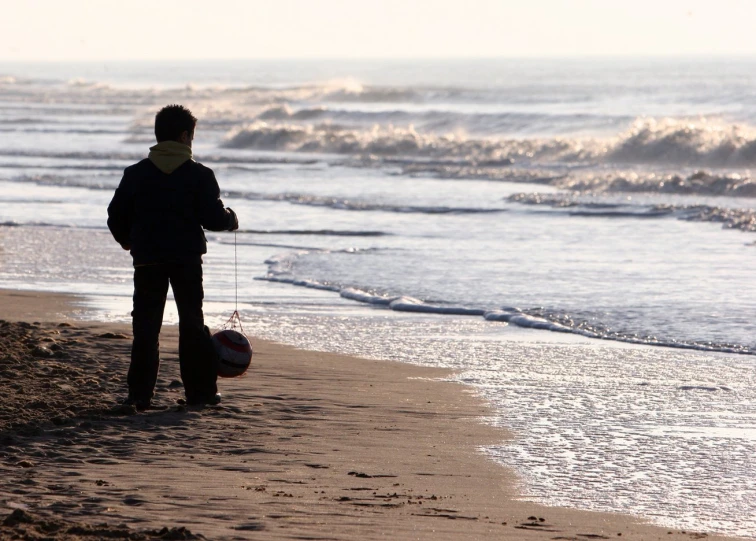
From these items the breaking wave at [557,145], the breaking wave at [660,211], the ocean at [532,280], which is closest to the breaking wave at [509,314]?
the ocean at [532,280]

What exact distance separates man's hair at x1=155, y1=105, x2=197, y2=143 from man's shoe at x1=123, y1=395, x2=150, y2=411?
1270mm

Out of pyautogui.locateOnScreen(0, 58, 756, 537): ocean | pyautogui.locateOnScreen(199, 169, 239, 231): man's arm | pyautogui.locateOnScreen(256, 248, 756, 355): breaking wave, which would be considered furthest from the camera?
pyautogui.locateOnScreen(256, 248, 756, 355): breaking wave

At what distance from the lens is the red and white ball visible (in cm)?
625

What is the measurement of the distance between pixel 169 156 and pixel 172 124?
6.1 inches

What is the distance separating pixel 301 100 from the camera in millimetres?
76625

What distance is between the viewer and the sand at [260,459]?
417 cm

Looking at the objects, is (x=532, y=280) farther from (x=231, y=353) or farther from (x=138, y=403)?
(x=138, y=403)

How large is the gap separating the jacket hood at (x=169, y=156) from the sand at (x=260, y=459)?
1.19 meters

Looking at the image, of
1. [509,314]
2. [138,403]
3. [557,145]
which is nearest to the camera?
[138,403]

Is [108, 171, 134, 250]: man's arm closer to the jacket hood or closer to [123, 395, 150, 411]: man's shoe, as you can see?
the jacket hood

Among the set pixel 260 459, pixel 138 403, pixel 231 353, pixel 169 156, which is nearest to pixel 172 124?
pixel 169 156

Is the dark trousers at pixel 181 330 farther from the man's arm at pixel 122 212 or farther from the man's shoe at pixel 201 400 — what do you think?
the man's arm at pixel 122 212

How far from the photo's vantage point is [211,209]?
5785 mm

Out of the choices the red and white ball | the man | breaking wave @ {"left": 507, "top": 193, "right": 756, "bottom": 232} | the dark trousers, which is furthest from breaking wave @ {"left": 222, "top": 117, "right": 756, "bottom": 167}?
the man
